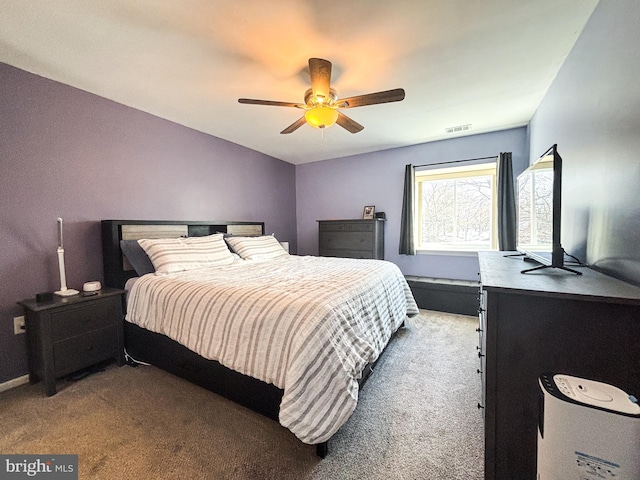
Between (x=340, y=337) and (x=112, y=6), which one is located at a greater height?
(x=112, y=6)

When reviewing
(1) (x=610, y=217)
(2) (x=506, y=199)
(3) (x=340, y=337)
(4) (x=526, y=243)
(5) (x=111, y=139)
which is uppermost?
(5) (x=111, y=139)

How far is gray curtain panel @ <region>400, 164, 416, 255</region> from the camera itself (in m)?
3.90

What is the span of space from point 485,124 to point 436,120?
69cm

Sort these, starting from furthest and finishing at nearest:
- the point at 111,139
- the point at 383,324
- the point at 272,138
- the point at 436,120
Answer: the point at 272,138 < the point at 436,120 < the point at 111,139 < the point at 383,324

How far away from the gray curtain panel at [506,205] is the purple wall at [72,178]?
150 inches

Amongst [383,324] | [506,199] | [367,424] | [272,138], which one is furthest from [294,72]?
[506,199]

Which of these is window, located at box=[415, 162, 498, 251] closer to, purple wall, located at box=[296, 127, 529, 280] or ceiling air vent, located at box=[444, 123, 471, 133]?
purple wall, located at box=[296, 127, 529, 280]

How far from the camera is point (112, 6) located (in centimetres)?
141

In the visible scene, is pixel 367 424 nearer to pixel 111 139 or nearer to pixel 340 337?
pixel 340 337

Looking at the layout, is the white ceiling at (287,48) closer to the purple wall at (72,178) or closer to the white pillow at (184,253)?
the purple wall at (72,178)

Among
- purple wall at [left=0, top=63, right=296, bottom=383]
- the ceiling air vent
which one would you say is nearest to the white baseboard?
purple wall at [left=0, top=63, right=296, bottom=383]

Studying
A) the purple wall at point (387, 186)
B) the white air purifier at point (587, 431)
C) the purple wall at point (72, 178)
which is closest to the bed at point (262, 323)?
the purple wall at point (72, 178)

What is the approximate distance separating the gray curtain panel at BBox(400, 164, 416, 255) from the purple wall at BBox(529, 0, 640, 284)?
2008 millimetres

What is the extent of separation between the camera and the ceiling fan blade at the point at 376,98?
1.79 metres
